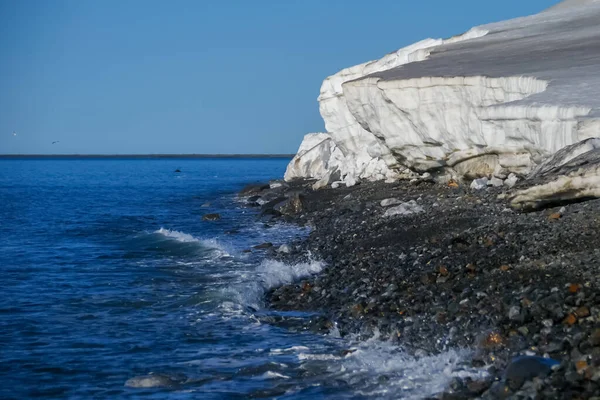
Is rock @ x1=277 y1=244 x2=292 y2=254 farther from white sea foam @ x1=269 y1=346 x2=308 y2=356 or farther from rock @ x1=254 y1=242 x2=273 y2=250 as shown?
white sea foam @ x1=269 y1=346 x2=308 y2=356

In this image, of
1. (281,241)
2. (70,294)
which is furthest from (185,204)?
(70,294)

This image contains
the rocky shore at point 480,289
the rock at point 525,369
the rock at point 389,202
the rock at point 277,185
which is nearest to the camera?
the rock at point 525,369

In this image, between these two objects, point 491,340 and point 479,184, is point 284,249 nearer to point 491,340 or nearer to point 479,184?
point 479,184

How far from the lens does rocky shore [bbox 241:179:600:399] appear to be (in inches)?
297

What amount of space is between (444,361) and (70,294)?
8399 millimetres

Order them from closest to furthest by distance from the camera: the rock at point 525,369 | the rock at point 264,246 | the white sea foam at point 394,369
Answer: the rock at point 525,369
the white sea foam at point 394,369
the rock at point 264,246

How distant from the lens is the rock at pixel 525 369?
720cm

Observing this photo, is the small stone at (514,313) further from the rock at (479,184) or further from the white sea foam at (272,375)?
the rock at (479,184)

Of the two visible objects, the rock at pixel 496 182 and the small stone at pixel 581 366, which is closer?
the small stone at pixel 581 366

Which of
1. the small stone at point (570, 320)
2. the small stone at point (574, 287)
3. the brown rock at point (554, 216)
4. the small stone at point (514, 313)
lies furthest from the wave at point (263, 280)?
the small stone at point (570, 320)

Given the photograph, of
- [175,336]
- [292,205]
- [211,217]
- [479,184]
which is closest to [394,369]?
[175,336]

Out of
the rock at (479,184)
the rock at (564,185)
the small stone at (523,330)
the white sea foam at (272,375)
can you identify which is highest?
the rock at (564,185)

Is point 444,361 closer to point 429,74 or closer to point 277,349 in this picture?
point 277,349

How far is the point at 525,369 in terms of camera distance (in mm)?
7309
